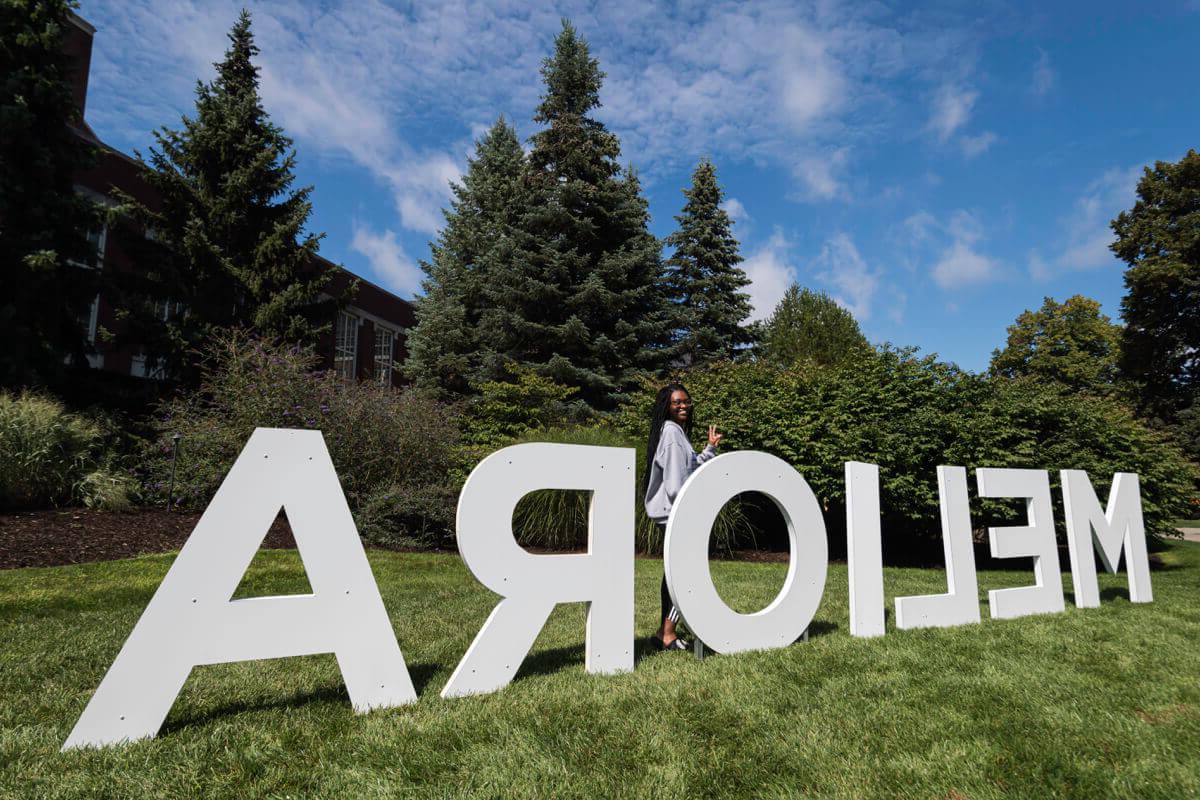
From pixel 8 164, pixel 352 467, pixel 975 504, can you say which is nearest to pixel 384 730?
pixel 352 467

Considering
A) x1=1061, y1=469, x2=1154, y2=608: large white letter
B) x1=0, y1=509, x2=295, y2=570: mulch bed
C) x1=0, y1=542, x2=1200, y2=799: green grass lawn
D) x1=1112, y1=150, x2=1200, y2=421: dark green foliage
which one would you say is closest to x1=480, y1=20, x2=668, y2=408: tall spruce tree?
x1=0, y1=509, x2=295, y2=570: mulch bed

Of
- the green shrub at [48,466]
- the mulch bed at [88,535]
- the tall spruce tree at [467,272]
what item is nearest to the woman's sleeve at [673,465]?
the mulch bed at [88,535]

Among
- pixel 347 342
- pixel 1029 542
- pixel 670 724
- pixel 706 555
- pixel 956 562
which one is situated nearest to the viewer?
pixel 670 724

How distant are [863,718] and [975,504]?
786 centimetres

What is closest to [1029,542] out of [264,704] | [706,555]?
[706,555]

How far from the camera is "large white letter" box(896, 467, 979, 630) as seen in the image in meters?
4.50

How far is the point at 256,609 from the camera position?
2.61 metres

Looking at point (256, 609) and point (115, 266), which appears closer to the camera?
point (256, 609)

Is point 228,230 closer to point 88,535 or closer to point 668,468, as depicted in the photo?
point 88,535

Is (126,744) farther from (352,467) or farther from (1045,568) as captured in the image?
(352,467)

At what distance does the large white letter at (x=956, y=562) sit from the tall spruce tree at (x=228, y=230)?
13.5 metres

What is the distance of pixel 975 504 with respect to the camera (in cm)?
919

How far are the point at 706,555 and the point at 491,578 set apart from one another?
1.31 m

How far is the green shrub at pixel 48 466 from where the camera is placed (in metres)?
8.20
